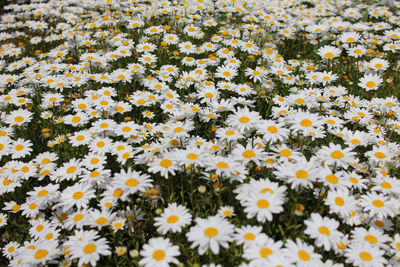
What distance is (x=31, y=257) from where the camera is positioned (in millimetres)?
2650

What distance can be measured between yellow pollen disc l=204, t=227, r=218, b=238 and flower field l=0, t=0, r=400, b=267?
0.04ft

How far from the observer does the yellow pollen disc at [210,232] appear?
2.34 m

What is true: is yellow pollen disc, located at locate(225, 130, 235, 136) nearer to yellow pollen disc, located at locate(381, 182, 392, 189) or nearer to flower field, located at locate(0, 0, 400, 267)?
flower field, located at locate(0, 0, 400, 267)

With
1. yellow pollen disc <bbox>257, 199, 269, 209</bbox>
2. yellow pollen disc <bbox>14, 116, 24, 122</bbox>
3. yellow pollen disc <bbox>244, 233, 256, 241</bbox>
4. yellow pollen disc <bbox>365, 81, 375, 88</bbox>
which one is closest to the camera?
yellow pollen disc <bbox>244, 233, 256, 241</bbox>

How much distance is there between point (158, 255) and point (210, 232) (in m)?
0.42

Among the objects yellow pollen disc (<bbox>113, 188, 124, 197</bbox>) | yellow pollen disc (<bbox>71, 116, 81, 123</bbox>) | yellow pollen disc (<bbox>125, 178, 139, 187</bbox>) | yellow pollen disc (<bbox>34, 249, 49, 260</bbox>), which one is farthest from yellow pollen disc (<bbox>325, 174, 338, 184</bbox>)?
yellow pollen disc (<bbox>71, 116, 81, 123</bbox>)

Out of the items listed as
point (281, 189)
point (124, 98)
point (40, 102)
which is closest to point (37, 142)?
point (40, 102)

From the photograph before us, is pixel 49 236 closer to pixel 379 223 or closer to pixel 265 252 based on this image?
pixel 265 252

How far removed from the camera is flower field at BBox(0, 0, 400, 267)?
2.60 metres

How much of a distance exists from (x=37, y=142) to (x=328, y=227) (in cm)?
396

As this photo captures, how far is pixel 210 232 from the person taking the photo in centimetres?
236

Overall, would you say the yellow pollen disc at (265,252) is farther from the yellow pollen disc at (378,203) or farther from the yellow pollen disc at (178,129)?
the yellow pollen disc at (178,129)

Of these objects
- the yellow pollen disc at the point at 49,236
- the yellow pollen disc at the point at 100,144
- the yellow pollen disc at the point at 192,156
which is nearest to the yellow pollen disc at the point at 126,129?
the yellow pollen disc at the point at 100,144

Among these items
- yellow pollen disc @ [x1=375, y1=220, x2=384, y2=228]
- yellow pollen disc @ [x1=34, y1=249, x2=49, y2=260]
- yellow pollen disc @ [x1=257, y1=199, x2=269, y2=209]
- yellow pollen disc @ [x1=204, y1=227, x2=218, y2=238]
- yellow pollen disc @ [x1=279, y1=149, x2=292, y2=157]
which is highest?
yellow pollen disc @ [x1=257, y1=199, x2=269, y2=209]
